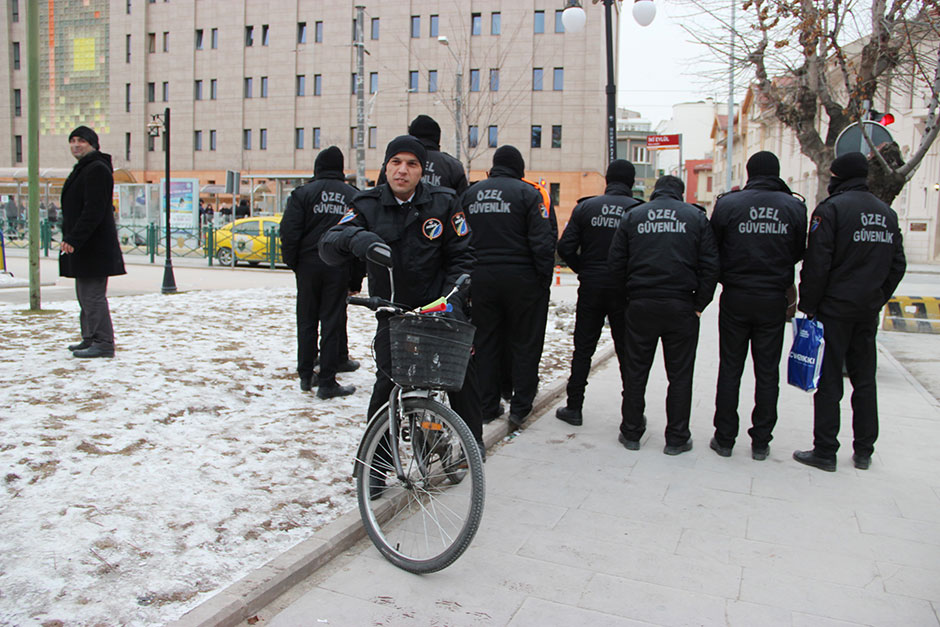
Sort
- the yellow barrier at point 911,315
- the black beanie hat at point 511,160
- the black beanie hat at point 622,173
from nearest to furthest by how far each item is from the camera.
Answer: the black beanie hat at point 511,160, the black beanie hat at point 622,173, the yellow barrier at point 911,315

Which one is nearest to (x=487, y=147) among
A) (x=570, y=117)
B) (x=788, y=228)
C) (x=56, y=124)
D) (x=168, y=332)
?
(x=570, y=117)

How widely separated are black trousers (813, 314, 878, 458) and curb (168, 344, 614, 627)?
10.5ft

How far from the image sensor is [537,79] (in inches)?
1688

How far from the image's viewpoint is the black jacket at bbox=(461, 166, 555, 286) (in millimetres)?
5258

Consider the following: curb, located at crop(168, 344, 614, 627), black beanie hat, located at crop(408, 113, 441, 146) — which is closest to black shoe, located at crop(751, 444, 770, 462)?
curb, located at crop(168, 344, 614, 627)

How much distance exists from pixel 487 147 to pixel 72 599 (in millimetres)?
42161

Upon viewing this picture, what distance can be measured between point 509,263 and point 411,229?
1552 mm

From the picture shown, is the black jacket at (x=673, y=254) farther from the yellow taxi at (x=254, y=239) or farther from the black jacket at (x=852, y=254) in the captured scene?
the yellow taxi at (x=254, y=239)

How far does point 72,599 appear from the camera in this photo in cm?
276

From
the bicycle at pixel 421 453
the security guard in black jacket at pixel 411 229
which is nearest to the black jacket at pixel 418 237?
the security guard in black jacket at pixel 411 229

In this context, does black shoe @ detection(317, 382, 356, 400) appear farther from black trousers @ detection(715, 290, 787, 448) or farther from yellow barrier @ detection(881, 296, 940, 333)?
yellow barrier @ detection(881, 296, 940, 333)

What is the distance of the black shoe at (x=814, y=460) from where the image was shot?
4.88m

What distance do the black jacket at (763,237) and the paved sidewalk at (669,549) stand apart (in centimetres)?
128

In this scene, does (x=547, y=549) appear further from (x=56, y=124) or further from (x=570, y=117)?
(x=56, y=124)
